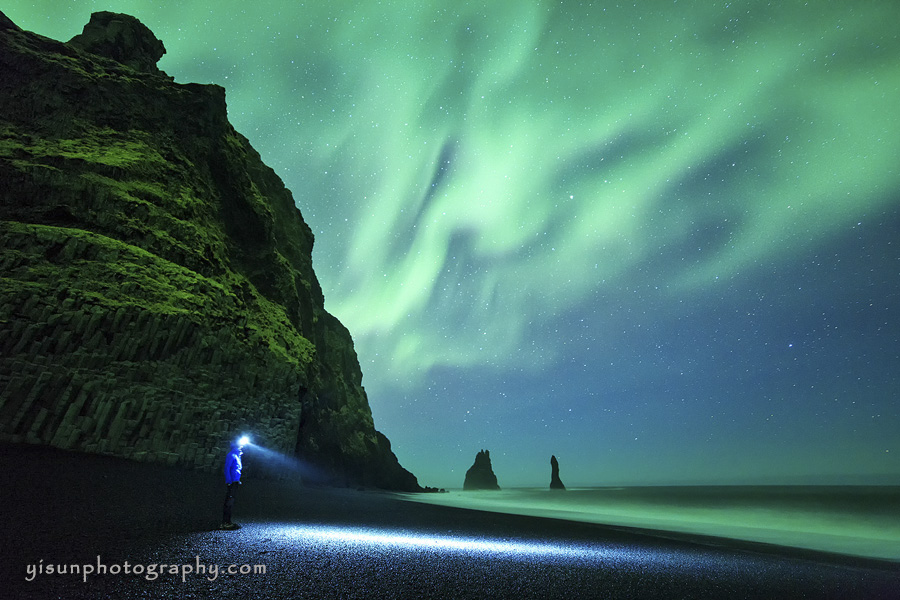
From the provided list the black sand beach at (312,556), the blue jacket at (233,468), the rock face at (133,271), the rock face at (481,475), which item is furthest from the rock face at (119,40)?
the rock face at (481,475)

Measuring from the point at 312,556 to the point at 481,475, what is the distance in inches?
6035

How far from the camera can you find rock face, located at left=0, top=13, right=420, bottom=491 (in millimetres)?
17812

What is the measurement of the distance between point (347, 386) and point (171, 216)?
126ft

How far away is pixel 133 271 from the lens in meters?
21.4

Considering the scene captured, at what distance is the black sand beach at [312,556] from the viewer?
607cm

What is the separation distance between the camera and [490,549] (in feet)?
35.5

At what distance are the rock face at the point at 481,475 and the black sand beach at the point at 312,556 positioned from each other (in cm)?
14357

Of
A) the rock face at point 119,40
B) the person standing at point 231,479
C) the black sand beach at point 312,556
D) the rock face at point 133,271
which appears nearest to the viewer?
the black sand beach at point 312,556

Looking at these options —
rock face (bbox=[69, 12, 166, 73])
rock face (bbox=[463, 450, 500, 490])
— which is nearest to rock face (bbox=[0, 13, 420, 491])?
rock face (bbox=[69, 12, 166, 73])

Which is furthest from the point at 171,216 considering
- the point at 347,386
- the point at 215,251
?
the point at 347,386

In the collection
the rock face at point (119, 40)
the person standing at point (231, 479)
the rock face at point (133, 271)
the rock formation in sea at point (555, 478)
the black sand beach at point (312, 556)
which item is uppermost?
the rock face at point (119, 40)

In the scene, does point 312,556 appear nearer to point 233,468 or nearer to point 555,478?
point 233,468

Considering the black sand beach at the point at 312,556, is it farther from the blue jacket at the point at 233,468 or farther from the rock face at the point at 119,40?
the rock face at the point at 119,40

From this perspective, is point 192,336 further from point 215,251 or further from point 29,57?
point 29,57
